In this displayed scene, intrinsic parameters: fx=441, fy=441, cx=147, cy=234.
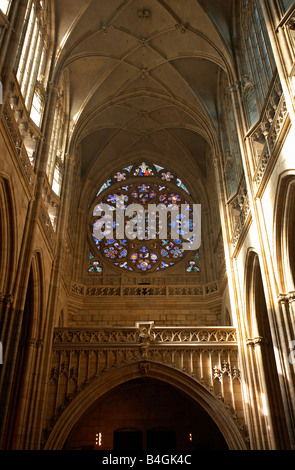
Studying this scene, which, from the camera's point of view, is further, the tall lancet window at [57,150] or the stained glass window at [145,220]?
the stained glass window at [145,220]

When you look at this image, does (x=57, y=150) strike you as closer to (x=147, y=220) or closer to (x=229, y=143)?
(x=147, y=220)

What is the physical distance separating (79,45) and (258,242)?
9.17 meters

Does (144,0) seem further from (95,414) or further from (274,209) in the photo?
(95,414)

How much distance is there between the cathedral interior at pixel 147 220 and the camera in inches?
367

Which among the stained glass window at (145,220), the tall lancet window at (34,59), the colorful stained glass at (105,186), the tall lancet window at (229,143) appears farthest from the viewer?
the colorful stained glass at (105,186)

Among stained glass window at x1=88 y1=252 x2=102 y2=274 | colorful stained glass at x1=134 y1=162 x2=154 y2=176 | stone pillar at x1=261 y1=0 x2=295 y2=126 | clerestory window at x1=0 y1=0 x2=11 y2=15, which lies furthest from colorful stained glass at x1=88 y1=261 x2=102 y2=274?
stone pillar at x1=261 y1=0 x2=295 y2=126

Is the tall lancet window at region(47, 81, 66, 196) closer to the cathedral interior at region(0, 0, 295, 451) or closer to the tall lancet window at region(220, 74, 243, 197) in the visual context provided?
the cathedral interior at region(0, 0, 295, 451)

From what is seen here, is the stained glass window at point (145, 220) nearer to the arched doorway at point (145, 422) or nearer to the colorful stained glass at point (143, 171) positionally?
the colorful stained glass at point (143, 171)

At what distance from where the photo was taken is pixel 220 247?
52.0 feet

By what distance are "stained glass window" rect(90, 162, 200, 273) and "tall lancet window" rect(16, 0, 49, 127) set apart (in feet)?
22.9

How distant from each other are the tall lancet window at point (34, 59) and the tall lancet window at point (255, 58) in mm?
5815

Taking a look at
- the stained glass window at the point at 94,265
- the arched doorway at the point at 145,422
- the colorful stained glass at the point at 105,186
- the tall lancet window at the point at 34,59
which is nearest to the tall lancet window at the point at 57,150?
the tall lancet window at the point at 34,59

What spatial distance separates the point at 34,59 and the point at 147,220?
8430 millimetres

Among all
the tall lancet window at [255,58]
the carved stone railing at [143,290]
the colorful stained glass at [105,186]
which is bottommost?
the carved stone railing at [143,290]
